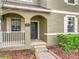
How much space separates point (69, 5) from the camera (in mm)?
16688

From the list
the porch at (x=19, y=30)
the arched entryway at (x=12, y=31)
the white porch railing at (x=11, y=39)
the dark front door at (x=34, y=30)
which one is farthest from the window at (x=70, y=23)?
the white porch railing at (x=11, y=39)

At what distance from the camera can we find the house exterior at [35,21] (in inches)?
512

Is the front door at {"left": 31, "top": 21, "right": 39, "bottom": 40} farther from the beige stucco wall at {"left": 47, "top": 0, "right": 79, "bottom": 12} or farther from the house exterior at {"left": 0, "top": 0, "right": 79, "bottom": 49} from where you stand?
the beige stucco wall at {"left": 47, "top": 0, "right": 79, "bottom": 12}

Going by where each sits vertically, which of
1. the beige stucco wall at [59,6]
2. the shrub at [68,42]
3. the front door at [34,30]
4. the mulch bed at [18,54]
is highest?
the beige stucco wall at [59,6]

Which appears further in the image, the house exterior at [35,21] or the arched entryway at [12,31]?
the house exterior at [35,21]

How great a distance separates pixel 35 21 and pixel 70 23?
416 cm

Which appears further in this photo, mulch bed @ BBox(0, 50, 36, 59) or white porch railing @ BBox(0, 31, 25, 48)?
white porch railing @ BBox(0, 31, 25, 48)

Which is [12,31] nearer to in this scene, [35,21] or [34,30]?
[34,30]

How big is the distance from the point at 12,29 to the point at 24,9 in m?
2.89

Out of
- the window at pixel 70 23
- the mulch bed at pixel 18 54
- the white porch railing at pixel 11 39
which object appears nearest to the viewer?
the mulch bed at pixel 18 54

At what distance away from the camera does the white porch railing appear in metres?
12.7

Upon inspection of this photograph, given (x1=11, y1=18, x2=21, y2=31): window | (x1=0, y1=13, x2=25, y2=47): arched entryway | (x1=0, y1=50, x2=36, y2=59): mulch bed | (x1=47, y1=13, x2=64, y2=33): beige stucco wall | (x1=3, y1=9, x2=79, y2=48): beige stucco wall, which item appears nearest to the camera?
(x1=0, y1=50, x2=36, y2=59): mulch bed

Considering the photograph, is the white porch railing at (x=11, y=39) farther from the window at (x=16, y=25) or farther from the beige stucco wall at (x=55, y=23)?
the beige stucco wall at (x=55, y=23)

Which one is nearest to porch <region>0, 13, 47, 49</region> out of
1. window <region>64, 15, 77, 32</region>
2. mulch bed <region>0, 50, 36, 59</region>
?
mulch bed <region>0, 50, 36, 59</region>
